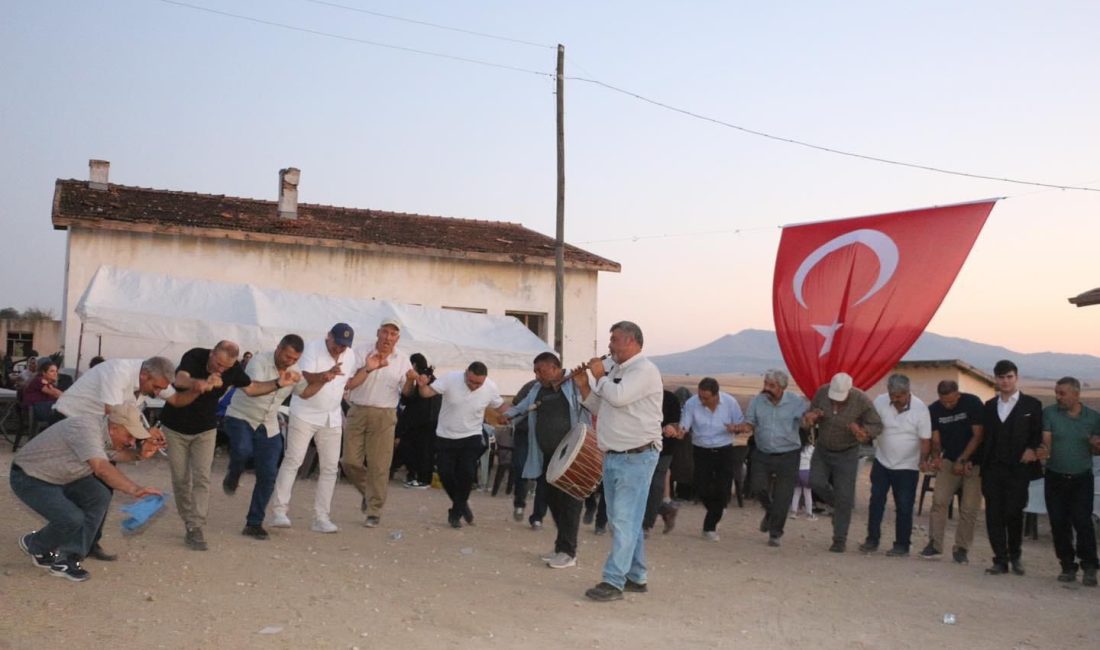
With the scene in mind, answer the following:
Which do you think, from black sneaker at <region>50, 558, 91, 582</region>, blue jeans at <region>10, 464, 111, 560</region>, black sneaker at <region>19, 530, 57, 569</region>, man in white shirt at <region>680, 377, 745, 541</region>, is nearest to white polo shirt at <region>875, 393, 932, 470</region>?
man in white shirt at <region>680, 377, 745, 541</region>

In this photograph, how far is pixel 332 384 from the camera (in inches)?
399

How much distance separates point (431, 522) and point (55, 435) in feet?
15.9

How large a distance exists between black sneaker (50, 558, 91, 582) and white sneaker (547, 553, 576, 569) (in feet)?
12.0

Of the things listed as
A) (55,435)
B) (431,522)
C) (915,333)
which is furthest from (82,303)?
(915,333)

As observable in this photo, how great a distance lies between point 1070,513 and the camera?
9.89 meters

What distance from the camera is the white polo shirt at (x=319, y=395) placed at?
10016 millimetres

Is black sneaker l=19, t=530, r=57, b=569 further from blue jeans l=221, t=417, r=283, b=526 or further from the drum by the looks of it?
the drum

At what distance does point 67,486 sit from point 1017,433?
802 centimetres

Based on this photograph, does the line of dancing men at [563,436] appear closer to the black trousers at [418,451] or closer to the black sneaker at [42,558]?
the black sneaker at [42,558]

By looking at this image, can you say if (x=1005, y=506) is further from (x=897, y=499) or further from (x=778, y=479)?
(x=778, y=479)

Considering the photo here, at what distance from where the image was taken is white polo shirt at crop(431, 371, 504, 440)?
1130cm

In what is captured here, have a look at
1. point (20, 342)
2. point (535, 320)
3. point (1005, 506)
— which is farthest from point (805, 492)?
point (20, 342)

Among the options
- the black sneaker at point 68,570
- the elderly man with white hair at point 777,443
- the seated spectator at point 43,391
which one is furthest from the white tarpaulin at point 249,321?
the black sneaker at point 68,570

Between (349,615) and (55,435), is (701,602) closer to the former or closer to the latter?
(349,615)
